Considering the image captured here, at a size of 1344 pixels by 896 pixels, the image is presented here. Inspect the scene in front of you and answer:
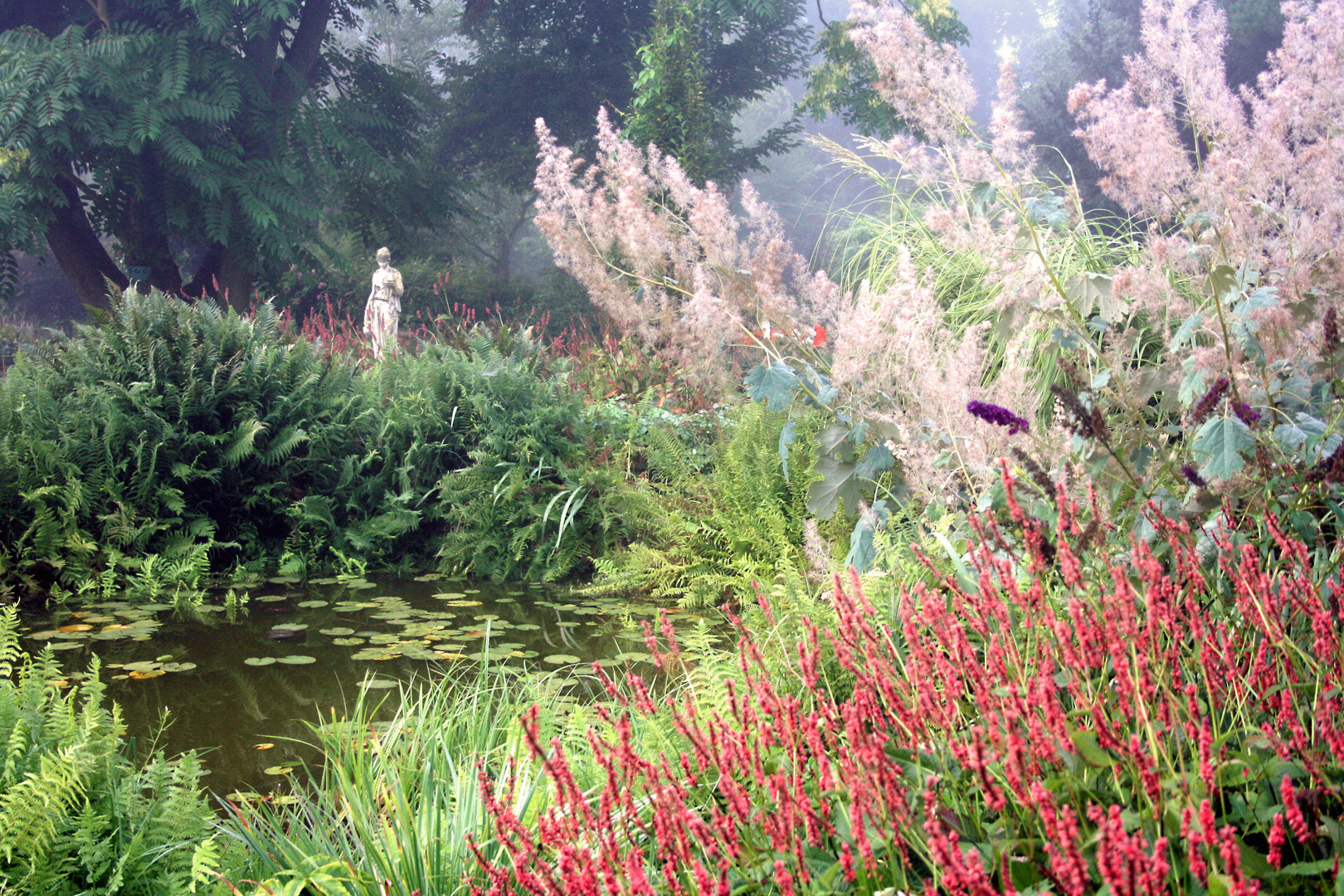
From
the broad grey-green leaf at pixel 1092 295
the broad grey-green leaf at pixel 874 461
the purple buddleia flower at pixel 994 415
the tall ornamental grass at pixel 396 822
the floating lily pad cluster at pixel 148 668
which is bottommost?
the floating lily pad cluster at pixel 148 668

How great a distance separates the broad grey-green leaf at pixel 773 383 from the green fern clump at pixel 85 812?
71.4 inches

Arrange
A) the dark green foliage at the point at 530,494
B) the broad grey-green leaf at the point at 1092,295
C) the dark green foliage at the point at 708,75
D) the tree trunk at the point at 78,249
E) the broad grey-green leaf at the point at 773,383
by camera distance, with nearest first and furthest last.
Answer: the broad grey-green leaf at the point at 1092,295
the broad grey-green leaf at the point at 773,383
the dark green foliage at the point at 530,494
the tree trunk at the point at 78,249
the dark green foliage at the point at 708,75

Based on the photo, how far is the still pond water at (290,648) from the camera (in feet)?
9.82

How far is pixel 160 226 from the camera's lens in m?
15.0

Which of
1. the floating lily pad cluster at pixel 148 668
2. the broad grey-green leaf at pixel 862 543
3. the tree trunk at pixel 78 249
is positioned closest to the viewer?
the broad grey-green leaf at pixel 862 543

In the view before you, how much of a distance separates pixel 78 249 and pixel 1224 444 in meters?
16.9

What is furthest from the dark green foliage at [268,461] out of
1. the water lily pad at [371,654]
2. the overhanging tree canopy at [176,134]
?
the overhanging tree canopy at [176,134]

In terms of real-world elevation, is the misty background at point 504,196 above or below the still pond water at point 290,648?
above

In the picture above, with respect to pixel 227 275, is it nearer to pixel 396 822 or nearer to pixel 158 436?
pixel 158 436

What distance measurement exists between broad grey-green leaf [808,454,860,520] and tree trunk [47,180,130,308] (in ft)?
48.2

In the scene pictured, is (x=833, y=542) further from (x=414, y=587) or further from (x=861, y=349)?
(x=414, y=587)

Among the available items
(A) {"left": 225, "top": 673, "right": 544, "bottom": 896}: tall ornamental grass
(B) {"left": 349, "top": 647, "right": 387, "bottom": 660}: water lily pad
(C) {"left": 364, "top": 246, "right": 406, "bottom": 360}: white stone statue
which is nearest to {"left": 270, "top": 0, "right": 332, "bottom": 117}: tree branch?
(C) {"left": 364, "top": 246, "right": 406, "bottom": 360}: white stone statue

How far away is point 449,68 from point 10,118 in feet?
43.0

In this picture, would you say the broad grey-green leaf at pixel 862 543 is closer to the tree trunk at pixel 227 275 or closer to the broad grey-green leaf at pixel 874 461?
the broad grey-green leaf at pixel 874 461
